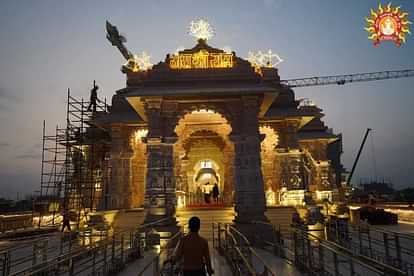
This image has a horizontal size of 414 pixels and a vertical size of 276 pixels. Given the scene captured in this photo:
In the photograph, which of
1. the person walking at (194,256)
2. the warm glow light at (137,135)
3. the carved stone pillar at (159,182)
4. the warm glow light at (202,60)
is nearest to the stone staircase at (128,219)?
the carved stone pillar at (159,182)

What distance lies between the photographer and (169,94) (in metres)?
13.3

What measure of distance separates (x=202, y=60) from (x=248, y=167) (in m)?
5.02

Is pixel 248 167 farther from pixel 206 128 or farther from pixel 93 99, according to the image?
pixel 93 99

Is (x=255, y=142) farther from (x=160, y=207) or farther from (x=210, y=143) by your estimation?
(x=210, y=143)

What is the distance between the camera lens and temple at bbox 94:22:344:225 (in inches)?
519

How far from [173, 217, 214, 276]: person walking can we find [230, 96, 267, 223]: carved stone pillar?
323 inches

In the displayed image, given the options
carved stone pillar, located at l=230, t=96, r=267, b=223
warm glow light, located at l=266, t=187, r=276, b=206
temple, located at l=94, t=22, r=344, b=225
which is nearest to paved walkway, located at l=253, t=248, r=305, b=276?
carved stone pillar, located at l=230, t=96, r=267, b=223

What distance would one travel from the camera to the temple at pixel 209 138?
13188mm

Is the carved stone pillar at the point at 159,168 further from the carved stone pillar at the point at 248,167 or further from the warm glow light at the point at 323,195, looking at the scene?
the warm glow light at the point at 323,195

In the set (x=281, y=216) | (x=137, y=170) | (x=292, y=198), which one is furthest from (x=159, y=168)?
(x=292, y=198)

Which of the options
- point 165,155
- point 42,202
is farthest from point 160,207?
point 42,202

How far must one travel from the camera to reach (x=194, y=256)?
463 cm

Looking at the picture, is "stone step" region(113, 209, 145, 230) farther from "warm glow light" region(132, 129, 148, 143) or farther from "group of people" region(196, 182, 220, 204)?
"warm glow light" region(132, 129, 148, 143)

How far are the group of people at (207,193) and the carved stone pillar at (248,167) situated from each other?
267 inches
